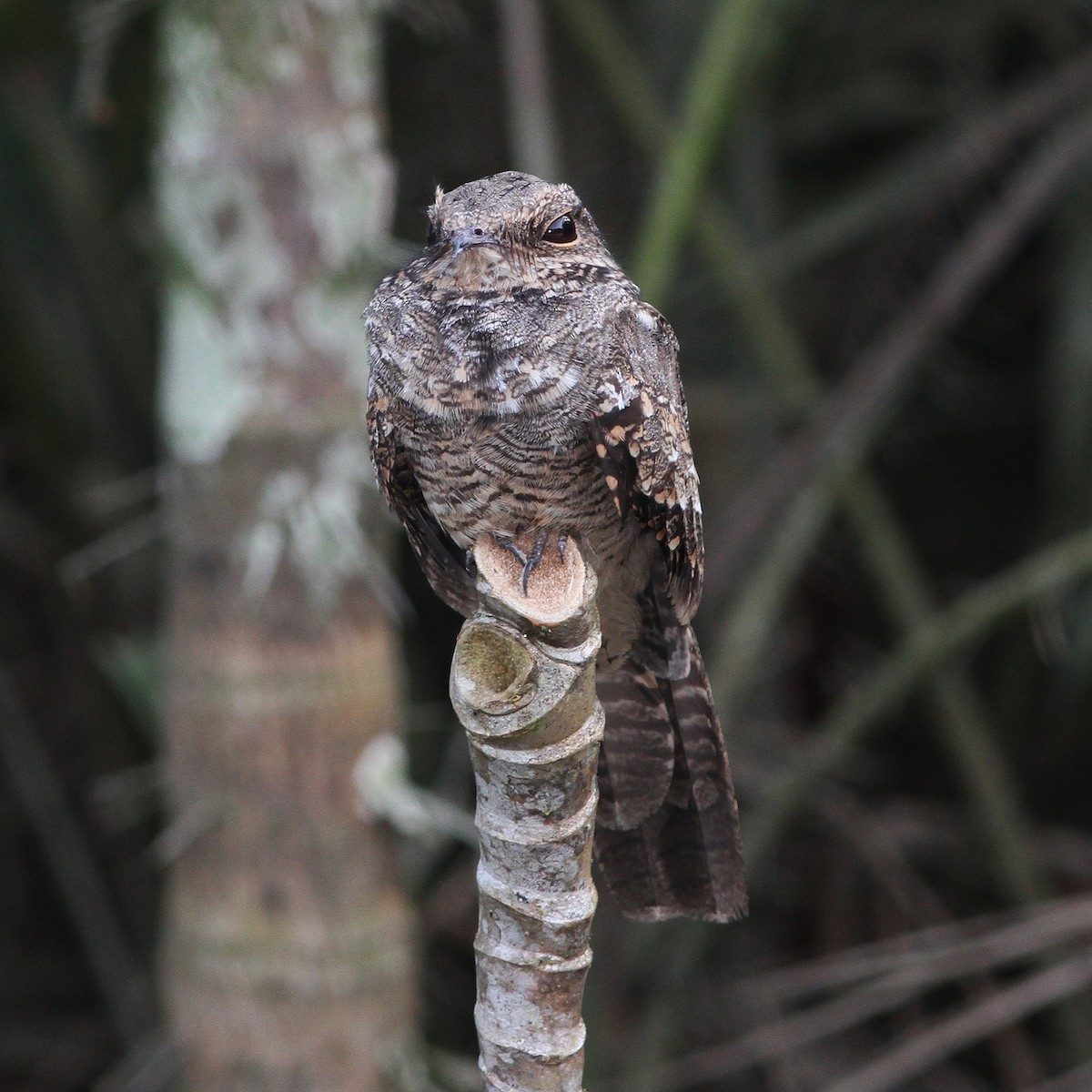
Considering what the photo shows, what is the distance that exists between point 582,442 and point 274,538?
0.99 metres

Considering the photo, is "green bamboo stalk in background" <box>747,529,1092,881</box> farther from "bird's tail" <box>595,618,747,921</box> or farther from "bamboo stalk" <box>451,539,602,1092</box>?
"bamboo stalk" <box>451,539,602,1092</box>

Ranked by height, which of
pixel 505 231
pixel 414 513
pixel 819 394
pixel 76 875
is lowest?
pixel 76 875

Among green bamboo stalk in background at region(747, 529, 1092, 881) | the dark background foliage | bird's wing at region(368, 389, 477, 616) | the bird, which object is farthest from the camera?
A: the dark background foliage

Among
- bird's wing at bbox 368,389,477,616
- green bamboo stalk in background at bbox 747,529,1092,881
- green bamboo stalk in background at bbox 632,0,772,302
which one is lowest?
green bamboo stalk in background at bbox 747,529,1092,881

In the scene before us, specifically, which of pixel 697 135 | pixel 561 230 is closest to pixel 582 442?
pixel 561 230

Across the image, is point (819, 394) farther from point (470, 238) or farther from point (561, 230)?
point (470, 238)

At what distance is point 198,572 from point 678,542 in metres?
1.17

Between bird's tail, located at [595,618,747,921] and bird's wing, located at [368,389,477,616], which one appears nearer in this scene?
bird's tail, located at [595,618,747,921]

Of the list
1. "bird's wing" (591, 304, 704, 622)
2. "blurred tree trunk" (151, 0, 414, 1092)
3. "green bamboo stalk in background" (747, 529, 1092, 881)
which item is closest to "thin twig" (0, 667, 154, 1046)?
"blurred tree trunk" (151, 0, 414, 1092)

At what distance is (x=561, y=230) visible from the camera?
2.02m

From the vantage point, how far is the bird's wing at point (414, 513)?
220cm

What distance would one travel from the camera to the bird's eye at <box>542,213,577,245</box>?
6.57 ft

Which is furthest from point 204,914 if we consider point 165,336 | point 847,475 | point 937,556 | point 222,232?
point 937,556

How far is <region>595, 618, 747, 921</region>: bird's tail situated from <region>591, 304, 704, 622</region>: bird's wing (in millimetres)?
119
